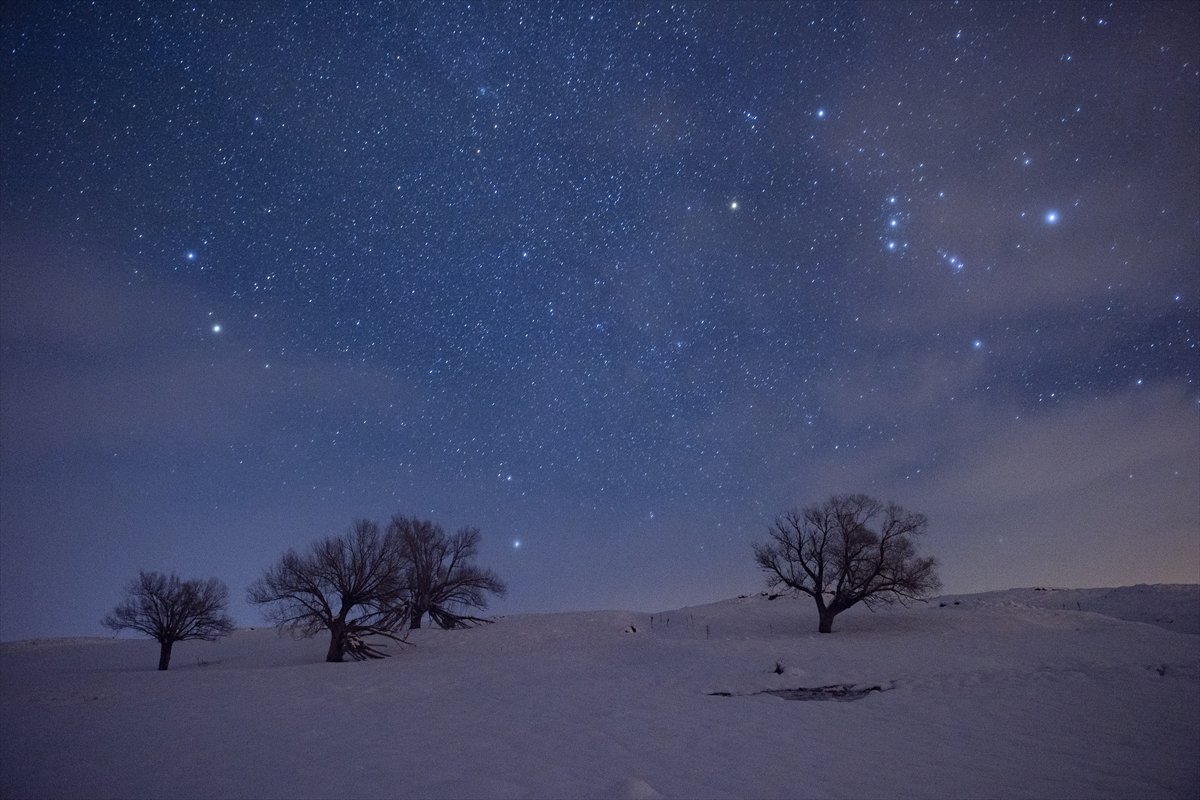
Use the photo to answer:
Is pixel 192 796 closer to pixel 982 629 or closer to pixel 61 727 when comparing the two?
pixel 61 727

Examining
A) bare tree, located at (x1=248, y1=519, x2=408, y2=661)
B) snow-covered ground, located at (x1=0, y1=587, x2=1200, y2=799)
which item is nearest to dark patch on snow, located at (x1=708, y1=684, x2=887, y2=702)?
snow-covered ground, located at (x1=0, y1=587, x2=1200, y2=799)

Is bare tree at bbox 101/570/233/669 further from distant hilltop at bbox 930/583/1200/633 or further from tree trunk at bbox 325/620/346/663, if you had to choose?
distant hilltop at bbox 930/583/1200/633

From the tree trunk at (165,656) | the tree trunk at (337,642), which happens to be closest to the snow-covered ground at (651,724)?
the tree trunk at (337,642)

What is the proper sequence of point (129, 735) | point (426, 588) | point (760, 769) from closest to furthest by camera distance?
point (760, 769) → point (129, 735) → point (426, 588)

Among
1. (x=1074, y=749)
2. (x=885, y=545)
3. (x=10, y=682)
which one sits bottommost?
(x=10, y=682)

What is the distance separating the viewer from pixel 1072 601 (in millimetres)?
41875

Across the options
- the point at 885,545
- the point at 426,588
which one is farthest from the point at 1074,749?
the point at 426,588

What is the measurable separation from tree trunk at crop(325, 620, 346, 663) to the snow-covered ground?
2842 millimetres

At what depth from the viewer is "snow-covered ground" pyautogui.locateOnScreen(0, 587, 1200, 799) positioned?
8.23 meters

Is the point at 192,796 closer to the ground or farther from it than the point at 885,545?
closer to the ground

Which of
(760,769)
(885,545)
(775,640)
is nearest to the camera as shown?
(760,769)

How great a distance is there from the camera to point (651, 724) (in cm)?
1154

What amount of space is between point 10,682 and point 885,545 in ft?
123

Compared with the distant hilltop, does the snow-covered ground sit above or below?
above
